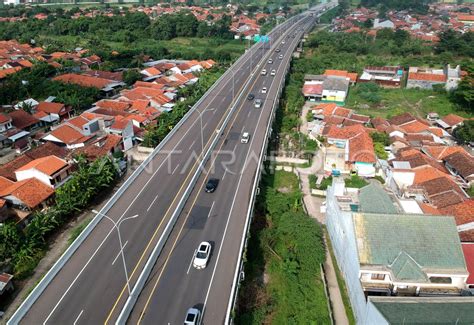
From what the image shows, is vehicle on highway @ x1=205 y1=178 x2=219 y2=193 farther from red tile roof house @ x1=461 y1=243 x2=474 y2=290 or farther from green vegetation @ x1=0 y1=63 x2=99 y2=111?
green vegetation @ x1=0 y1=63 x2=99 y2=111

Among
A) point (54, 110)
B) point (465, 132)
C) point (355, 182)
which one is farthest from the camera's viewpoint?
point (54, 110)

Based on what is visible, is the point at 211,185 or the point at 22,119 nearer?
the point at 211,185

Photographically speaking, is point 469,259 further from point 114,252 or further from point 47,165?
point 47,165

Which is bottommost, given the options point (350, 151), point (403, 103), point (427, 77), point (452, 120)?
point (403, 103)

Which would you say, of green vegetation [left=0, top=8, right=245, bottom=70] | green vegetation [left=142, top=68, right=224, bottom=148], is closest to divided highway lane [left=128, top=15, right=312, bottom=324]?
green vegetation [left=142, top=68, right=224, bottom=148]

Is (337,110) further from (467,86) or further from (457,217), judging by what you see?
(457,217)

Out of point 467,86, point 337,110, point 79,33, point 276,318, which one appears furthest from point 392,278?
point 79,33

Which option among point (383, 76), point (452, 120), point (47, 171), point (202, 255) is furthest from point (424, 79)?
point (47, 171)
